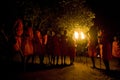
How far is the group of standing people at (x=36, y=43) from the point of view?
43.0 feet

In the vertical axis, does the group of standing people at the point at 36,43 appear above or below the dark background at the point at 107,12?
below

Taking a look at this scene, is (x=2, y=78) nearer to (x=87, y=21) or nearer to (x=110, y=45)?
(x=110, y=45)

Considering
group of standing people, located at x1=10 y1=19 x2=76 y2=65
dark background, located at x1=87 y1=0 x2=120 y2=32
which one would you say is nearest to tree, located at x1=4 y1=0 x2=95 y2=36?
dark background, located at x1=87 y1=0 x2=120 y2=32

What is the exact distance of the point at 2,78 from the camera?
1088cm

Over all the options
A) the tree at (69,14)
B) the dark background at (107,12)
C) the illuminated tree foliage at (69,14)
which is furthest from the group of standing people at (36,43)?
the dark background at (107,12)

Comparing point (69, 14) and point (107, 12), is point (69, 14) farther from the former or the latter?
point (107, 12)

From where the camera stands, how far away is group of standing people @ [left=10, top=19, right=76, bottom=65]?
13.1 metres

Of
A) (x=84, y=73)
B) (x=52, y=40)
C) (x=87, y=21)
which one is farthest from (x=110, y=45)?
(x=87, y=21)

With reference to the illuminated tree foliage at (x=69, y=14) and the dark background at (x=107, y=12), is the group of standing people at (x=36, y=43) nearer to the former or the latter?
the illuminated tree foliage at (x=69, y=14)

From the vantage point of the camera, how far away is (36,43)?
1502 cm

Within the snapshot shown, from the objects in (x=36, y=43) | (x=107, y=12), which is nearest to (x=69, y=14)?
(x=107, y=12)

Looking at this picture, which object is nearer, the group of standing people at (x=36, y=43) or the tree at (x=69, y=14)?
the group of standing people at (x=36, y=43)

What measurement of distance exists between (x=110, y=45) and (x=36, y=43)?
400cm

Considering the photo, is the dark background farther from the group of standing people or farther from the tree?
the group of standing people
